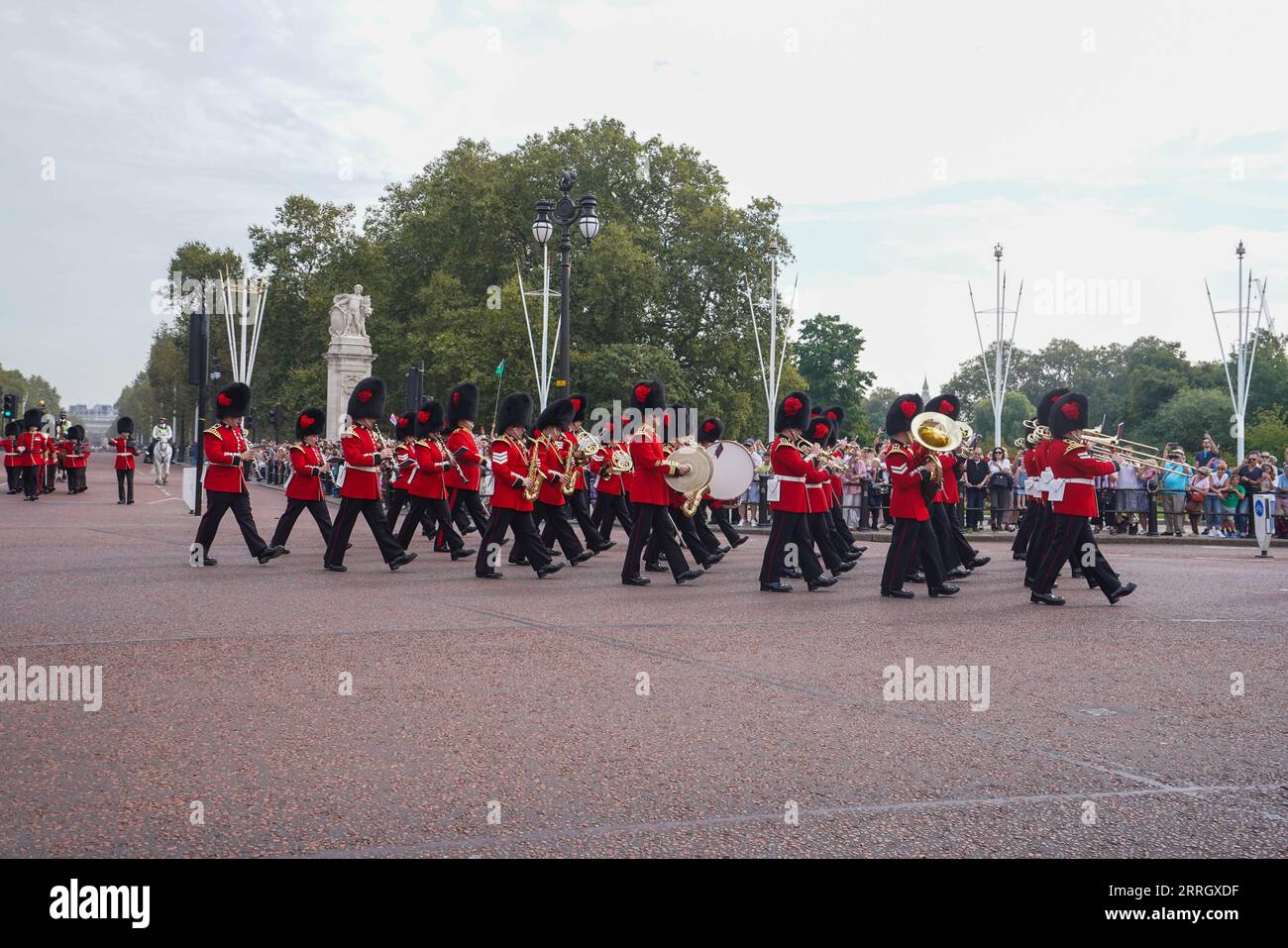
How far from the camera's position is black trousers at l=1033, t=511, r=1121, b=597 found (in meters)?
11.2

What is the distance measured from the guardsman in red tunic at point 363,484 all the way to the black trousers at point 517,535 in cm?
109

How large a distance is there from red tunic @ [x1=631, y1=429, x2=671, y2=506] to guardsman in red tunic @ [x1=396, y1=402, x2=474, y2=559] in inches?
131

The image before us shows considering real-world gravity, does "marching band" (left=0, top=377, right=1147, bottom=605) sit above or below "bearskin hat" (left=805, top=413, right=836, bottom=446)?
below

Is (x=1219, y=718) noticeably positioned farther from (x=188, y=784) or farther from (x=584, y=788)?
(x=188, y=784)

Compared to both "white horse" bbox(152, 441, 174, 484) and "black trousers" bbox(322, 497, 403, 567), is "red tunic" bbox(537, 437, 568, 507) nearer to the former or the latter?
"black trousers" bbox(322, 497, 403, 567)

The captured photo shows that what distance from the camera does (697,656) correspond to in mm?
8133

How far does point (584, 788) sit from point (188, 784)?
5.12 feet

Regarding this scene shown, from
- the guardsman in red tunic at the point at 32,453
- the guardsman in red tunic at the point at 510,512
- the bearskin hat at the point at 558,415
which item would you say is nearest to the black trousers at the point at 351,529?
the guardsman in red tunic at the point at 510,512

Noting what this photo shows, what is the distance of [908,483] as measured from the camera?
1191 cm

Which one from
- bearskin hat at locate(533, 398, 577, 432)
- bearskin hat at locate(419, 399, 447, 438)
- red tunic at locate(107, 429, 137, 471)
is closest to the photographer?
bearskin hat at locate(533, 398, 577, 432)

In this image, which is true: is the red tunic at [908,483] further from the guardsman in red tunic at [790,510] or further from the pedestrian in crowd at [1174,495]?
the pedestrian in crowd at [1174,495]

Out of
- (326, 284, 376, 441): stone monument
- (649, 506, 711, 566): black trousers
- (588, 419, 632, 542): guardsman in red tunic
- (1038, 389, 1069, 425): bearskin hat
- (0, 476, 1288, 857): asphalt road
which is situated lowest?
(0, 476, 1288, 857): asphalt road

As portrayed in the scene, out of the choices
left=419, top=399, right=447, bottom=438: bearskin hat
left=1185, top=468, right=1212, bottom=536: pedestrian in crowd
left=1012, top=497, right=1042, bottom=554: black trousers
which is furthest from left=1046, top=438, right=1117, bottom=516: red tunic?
left=1185, top=468, right=1212, bottom=536: pedestrian in crowd
